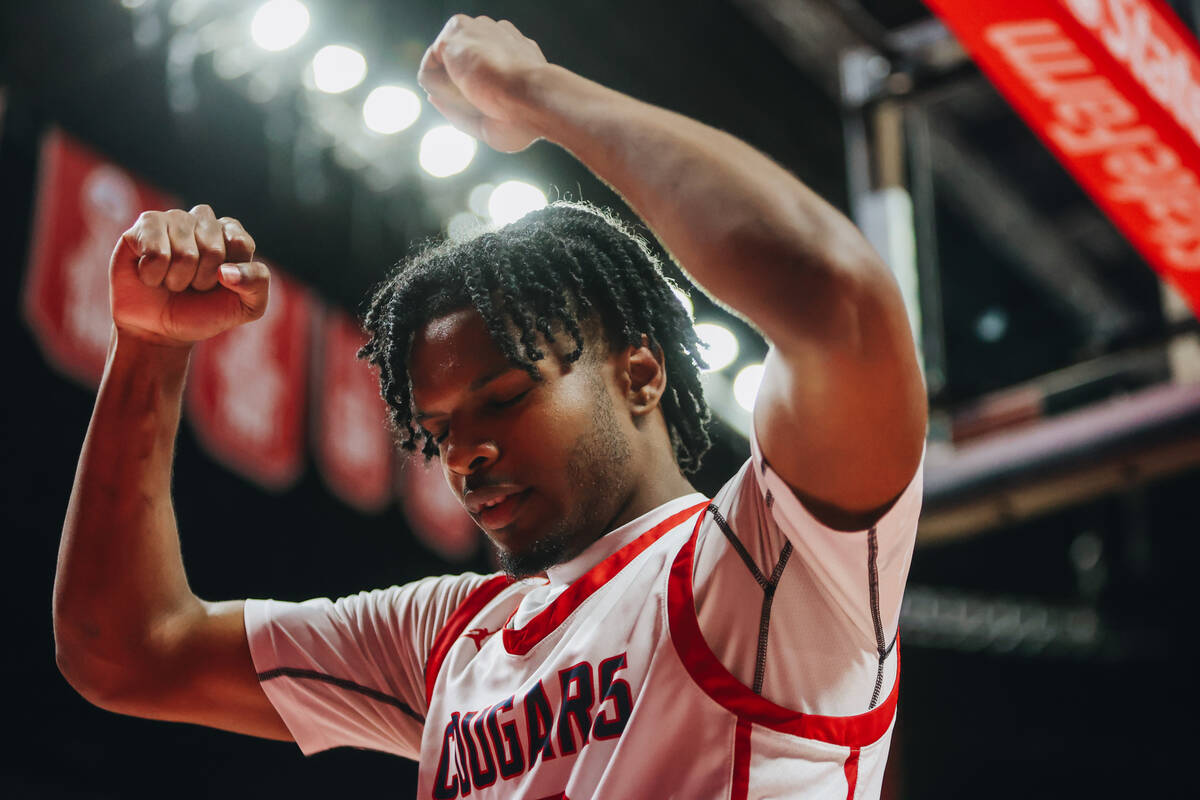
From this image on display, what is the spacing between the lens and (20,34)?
161 inches

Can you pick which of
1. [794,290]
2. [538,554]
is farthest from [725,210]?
[538,554]

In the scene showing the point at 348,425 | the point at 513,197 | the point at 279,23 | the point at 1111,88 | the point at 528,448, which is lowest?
the point at 348,425

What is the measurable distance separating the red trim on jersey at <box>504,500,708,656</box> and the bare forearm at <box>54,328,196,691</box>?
1.78 feet

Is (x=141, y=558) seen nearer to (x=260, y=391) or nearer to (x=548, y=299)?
(x=548, y=299)

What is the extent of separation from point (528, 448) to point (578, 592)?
0.61 ft

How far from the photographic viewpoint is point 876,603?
1.17m

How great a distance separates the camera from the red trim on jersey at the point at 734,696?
45.4 inches

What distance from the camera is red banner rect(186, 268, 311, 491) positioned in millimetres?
4684

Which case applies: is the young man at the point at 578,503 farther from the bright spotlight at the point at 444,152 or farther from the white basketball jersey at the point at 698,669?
the bright spotlight at the point at 444,152

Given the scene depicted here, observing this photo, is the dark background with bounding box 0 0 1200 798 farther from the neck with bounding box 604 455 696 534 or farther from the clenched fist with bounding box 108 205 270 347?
the clenched fist with bounding box 108 205 270 347

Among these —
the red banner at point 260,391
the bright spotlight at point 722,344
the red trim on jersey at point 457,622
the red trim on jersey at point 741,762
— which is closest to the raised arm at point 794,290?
the red trim on jersey at point 741,762

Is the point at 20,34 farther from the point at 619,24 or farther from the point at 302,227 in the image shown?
the point at 619,24

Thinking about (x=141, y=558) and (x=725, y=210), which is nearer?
(x=725, y=210)

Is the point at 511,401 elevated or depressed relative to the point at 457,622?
elevated
